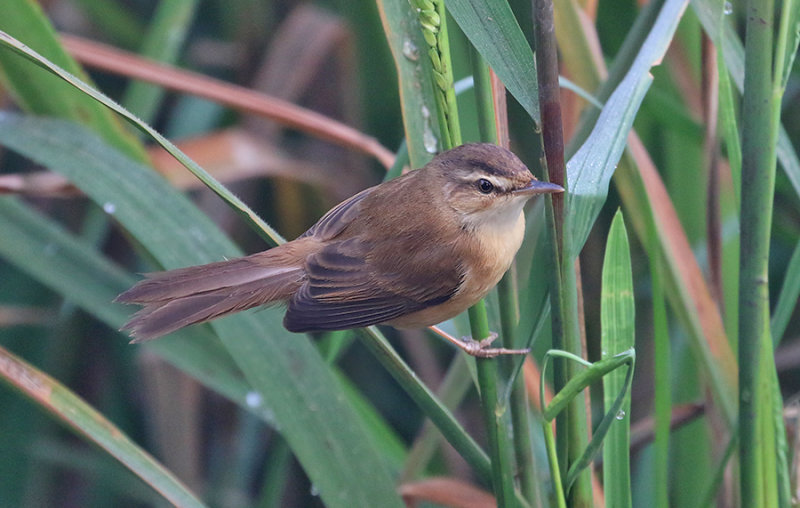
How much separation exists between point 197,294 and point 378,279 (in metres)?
0.41

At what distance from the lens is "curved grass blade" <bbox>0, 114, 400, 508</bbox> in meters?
1.33

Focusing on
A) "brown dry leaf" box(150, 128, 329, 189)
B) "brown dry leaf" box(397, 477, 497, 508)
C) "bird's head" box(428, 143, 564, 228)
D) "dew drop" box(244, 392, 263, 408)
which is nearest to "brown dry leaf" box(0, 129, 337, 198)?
"brown dry leaf" box(150, 128, 329, 189)

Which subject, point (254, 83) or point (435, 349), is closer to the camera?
point (435, 349)

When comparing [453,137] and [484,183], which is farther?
[484,183]

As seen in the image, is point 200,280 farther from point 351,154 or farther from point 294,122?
point 351,154

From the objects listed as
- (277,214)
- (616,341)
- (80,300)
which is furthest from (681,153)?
(80,300)

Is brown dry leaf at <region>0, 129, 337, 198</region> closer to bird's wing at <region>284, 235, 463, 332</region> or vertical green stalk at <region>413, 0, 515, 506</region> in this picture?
bird's wing at <region>284, 235, 463, 332</region>

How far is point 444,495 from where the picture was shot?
5.60 feet

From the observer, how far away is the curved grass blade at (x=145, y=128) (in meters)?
0.97

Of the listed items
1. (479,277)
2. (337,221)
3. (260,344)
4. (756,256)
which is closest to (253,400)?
(260,344)

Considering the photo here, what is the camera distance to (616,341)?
112 cm

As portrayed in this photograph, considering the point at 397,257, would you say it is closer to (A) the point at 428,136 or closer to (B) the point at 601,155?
(A) the point at 428,136

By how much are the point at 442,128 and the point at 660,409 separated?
0.63 metres

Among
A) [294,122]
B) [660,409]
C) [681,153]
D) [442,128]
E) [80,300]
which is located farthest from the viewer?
[681,153]
